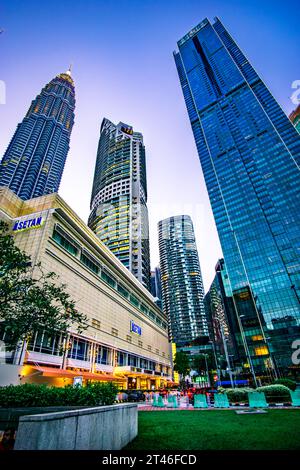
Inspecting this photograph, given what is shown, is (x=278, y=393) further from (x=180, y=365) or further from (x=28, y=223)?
(x=180, y=365)

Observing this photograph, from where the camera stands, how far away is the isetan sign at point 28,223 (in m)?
26.9

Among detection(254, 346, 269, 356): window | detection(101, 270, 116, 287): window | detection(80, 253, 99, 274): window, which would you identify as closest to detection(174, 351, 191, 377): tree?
detection(254, 346, 269, 356): window

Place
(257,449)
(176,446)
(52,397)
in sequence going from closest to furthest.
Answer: (257,449)
(176,446)
(52,397)

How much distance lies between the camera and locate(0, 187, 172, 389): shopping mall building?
2223cm

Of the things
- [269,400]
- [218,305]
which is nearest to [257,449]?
[269,400]

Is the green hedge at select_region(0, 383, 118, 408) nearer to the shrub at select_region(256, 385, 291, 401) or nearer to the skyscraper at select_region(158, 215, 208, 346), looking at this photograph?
the shrub at select_region(256, 385, 291, 401)

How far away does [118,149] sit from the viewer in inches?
5320

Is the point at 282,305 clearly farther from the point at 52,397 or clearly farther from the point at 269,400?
the point at 52,397

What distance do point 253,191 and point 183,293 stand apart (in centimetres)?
10165

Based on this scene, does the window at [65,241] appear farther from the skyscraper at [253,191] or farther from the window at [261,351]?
the window at [261,351]

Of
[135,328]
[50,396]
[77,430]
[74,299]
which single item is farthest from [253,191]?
[77,430]

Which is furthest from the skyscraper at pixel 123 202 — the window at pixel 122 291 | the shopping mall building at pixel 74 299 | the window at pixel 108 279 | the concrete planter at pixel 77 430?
the concrete planter at pixel 77 430

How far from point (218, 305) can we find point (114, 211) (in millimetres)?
71848

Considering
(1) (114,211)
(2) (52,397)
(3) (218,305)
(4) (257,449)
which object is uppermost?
(1) (114,211)
